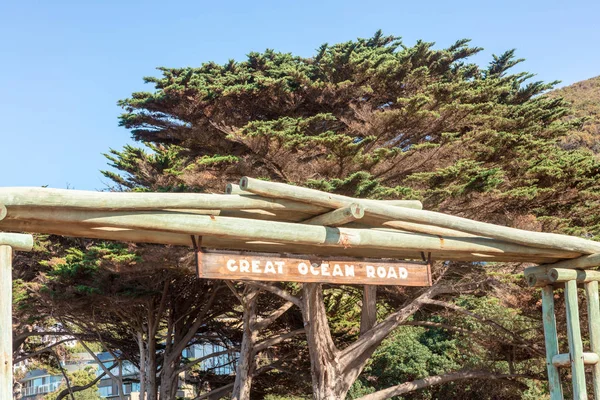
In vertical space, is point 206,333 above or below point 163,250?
below

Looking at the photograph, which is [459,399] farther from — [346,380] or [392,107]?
[392,107]

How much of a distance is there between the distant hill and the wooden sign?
1313 inches

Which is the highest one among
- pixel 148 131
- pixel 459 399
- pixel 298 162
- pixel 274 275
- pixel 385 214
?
pixel 148 131

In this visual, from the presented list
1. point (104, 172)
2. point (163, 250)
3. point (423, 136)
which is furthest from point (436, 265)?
point (104, 172)

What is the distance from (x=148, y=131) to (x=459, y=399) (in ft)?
36.7

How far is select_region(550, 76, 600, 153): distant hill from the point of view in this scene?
44.0 metres

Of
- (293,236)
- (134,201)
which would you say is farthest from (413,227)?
(134,201)

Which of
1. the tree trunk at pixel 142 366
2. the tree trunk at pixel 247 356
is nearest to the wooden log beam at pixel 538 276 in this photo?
the tree trunk at pixel 247 356

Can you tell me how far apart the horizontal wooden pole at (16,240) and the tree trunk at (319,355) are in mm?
10340

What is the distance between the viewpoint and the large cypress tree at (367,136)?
1439 cm

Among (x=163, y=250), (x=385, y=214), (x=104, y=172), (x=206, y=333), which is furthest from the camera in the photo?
(x=206, y=333)

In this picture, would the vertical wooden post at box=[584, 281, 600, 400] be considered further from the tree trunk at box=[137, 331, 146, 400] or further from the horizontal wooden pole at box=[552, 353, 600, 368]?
the tree trunk at box=[137, 331, 146, 400]

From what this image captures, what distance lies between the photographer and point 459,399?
20953 mm

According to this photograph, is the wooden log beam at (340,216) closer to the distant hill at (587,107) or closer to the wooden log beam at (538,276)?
the wooden log beam at (538,276)
